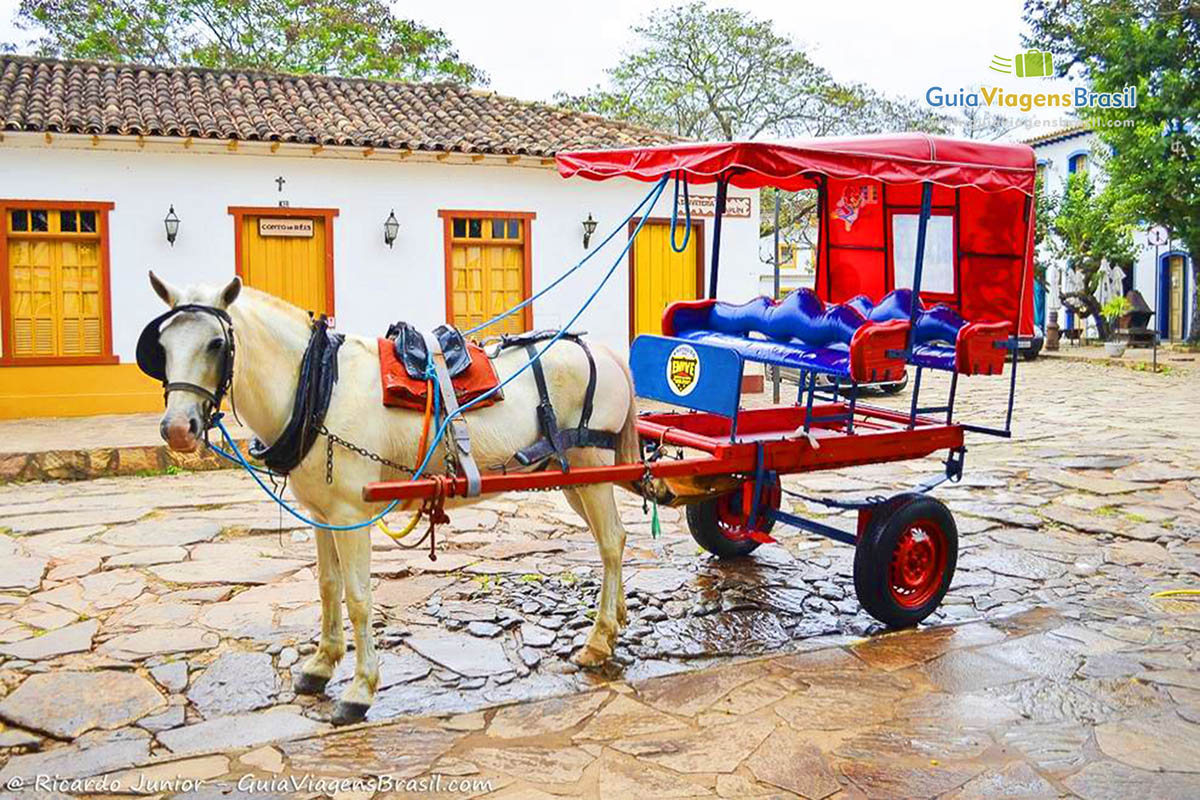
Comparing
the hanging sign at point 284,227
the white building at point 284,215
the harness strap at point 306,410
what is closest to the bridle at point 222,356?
the harness strap at point 306,410

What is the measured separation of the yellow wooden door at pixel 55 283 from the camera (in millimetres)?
13203

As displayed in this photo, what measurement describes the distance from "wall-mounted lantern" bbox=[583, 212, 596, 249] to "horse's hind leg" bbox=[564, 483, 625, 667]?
34.3 feet

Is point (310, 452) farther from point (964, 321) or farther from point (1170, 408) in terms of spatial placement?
point (1170, 408)

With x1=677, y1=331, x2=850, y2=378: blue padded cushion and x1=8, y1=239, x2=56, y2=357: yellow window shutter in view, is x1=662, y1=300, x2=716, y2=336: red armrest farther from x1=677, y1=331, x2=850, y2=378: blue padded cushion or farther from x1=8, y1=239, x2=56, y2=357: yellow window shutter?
x1=8, y1=239, x2=56, y2=357: yellow window shutter

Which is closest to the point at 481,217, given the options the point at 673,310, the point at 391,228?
the point at 391,228

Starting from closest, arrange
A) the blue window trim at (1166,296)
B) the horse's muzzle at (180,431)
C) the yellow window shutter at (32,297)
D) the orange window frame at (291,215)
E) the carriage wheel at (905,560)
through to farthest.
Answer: the horse's muzzle at (180,431) < the carriage wheel at (905,560) < the yellow window shutter at (32,297) < the orange window frame at (291,215) < the blue window trim at (1166,296)

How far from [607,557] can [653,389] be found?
1010 millimetres

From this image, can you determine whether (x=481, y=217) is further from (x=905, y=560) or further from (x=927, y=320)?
(x=905, y=560)

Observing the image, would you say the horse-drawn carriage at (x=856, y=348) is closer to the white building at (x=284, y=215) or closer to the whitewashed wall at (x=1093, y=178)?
the white building at (x=284, y=215)

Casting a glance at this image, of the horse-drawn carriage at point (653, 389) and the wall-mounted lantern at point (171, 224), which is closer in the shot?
the horse-drawn carriage at point (653, 389)

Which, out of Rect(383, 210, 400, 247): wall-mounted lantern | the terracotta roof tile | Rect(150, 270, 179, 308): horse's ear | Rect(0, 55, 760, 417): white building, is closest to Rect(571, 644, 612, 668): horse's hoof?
Rect(150, 270, 179, 308): horse's ear

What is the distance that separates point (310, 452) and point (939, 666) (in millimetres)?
3024

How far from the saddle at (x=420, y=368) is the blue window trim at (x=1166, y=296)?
93.6 feet

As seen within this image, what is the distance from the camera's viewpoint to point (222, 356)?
4.20 metres
